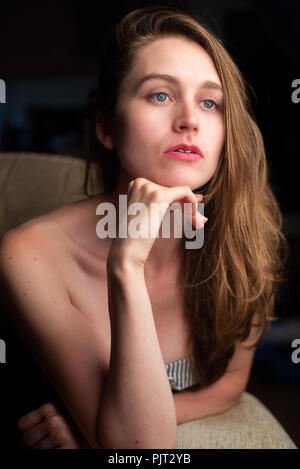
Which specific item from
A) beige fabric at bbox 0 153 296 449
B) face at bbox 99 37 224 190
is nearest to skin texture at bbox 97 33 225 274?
face at bbox 99 37 224 190

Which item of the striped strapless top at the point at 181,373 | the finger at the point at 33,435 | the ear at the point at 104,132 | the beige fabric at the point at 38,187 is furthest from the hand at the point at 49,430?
the ear at the point at 104,132

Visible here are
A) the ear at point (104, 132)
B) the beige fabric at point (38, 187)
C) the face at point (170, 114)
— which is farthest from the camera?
the beige fabric at point (38, 187)

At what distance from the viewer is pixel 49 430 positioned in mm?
878

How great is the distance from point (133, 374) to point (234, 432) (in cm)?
34

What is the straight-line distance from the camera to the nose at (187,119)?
84 centimetres

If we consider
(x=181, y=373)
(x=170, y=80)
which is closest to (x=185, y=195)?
(x=170, y=80)

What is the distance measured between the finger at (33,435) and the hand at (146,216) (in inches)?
13.0

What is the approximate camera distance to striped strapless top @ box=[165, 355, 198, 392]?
3.42 feet

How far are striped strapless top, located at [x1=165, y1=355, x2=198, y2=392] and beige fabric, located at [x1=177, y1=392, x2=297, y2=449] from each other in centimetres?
7

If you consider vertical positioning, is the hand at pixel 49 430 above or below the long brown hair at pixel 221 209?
below

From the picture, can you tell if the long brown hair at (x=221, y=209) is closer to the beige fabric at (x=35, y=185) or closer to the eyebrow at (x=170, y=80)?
the eyebrow at (x=170, y=80)

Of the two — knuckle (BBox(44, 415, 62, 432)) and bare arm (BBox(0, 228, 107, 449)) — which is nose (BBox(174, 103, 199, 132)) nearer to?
bare arm (BBox(0, 228, 107, 449))

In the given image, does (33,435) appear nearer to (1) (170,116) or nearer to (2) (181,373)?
(2) (181,373)
